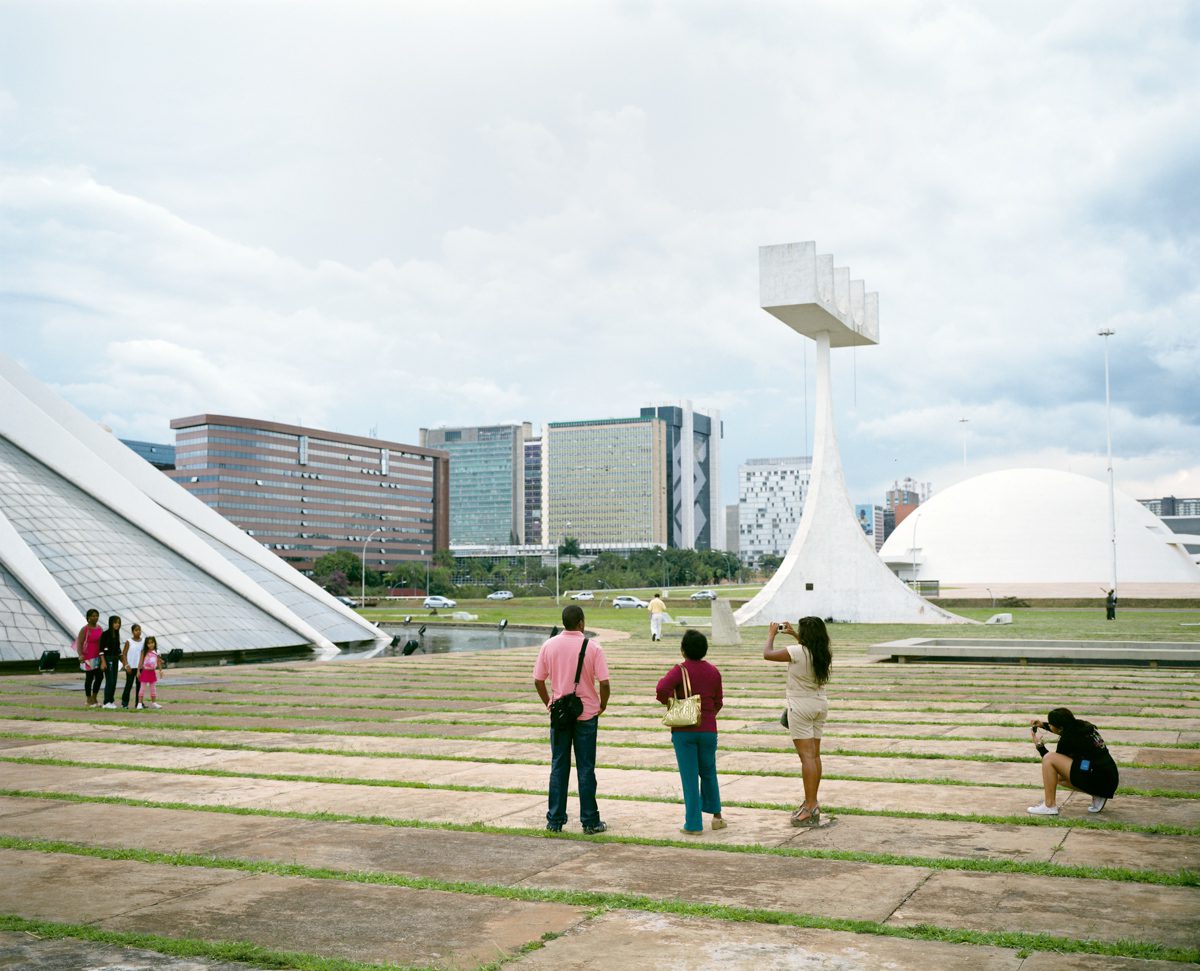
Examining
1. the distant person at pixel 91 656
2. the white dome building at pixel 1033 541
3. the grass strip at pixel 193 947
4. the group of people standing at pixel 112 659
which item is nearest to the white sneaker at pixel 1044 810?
the grass strip at pixel 193 947

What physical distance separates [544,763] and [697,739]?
3501 mm

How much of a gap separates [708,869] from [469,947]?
6.66 ft

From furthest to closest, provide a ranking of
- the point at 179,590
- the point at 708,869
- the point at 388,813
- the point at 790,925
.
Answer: the point at 179,590 < the point at 388,813 < the point at 708,869 < the point at 790,925

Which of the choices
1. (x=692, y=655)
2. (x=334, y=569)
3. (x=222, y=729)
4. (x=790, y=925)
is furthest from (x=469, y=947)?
(x=334, y=569)

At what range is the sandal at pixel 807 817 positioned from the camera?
805cm

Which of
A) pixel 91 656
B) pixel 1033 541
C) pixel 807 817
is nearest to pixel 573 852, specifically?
pixel 807 817

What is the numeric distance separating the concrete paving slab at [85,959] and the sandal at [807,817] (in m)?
Answer: 4.30

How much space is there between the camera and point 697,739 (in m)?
7.82

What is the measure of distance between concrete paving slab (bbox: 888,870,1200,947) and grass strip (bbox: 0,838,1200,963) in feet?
0.48

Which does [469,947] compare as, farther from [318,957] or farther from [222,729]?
[222,729]

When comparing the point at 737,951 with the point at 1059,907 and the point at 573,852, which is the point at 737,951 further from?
the point at 573,852

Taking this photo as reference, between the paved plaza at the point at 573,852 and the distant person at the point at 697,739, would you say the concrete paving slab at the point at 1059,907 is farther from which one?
the distant person at the point at 697,739

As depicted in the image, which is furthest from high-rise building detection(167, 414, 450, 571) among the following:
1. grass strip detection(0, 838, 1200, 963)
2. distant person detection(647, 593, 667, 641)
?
grass strip detection(0, 838, 1200, 963)

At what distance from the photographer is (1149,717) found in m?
13.8
